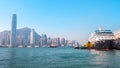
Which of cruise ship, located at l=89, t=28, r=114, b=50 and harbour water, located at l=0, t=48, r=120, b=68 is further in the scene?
cruise ship, located at l=89, t=28, r=114, b=50

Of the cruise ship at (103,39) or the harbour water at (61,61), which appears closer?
the harbour water at (61,61)

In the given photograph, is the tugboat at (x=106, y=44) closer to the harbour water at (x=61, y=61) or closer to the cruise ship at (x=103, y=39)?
the cruise ship at (x=103, y=39)

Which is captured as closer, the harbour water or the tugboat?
the harbour water

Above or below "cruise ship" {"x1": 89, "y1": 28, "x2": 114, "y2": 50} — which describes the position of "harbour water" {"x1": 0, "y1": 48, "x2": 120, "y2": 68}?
below

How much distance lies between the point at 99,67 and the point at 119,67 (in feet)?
10.4

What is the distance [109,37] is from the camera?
124938mm

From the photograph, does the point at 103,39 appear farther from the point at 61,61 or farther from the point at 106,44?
the point at 61,61

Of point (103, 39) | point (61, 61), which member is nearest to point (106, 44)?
point (103, 39)

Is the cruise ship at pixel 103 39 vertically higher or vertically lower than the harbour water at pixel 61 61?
higher

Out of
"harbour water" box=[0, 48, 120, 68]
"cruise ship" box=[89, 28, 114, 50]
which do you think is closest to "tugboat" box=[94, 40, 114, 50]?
"cruise ship" box=[89, 28, 114, 50]

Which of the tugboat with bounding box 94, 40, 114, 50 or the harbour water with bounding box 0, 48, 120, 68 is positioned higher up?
the tugboat with bounding box 94, 40, 114, 50

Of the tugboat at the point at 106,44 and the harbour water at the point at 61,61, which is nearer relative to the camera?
the harbour water at the point at 61,61

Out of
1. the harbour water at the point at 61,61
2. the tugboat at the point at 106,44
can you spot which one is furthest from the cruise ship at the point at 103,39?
the harbour water at the point at 61,61

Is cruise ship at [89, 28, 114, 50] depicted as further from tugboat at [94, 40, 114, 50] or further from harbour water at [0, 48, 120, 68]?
harbour water at [0, 48, 120, 68]
